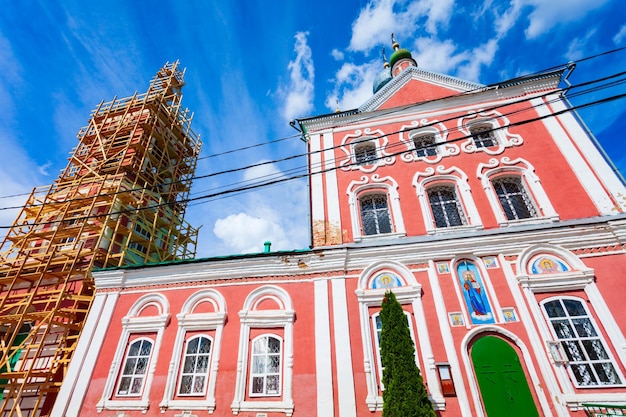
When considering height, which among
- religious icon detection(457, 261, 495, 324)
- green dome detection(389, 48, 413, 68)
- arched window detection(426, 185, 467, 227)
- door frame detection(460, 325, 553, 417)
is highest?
green dome detection(389, 48, 413, 68)

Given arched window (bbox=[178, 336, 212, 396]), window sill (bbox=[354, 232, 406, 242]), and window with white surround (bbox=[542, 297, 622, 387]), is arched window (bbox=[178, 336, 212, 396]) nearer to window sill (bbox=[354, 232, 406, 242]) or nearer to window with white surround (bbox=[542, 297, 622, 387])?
window sill (bbox=[354, 232, 406, 242])

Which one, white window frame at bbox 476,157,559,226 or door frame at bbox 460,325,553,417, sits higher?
white window frame at bbox 476,157,559,226

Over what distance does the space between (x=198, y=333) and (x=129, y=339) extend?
2.44m

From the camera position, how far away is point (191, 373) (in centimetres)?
907

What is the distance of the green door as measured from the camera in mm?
7133

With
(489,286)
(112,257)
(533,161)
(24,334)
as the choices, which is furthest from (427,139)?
(24,334)

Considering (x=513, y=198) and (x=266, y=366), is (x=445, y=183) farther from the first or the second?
(x=266, y=366)

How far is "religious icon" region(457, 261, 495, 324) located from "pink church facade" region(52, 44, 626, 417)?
53 mm

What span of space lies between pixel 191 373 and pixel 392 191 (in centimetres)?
872

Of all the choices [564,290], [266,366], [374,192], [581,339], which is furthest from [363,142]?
[581,339]

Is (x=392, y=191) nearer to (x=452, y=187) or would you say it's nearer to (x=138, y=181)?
(x=452, y=187)

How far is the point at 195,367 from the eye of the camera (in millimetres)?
9148

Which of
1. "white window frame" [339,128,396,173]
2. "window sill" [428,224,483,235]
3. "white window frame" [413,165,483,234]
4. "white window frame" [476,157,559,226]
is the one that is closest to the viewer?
"white window frame" [476,157,559,226]

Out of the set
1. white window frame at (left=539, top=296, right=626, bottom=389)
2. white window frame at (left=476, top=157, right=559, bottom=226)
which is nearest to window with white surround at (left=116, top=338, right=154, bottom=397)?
white window frame at (left=539, top=296, right=626, bottom=389)
